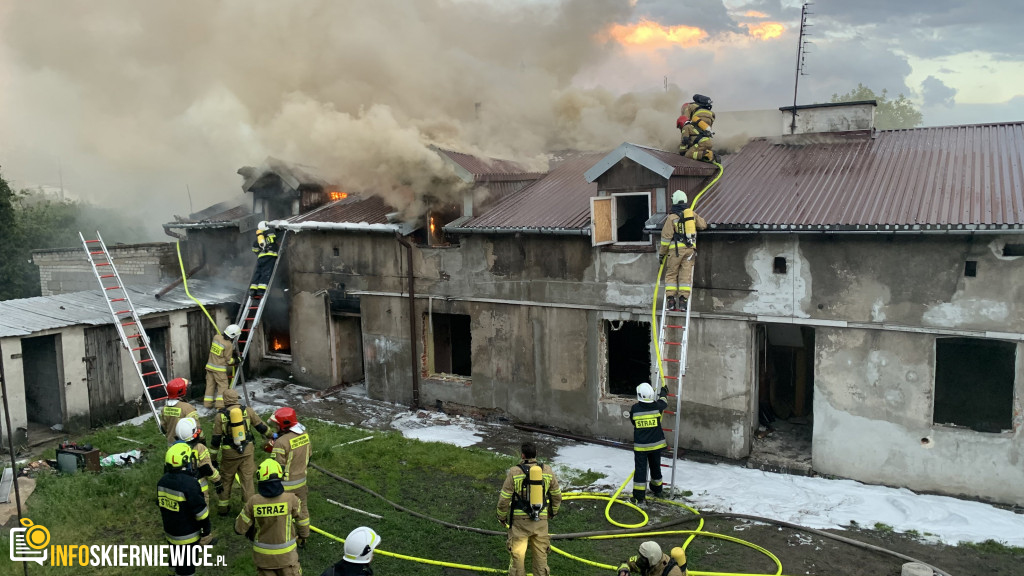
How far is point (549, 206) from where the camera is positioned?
47.0 feet

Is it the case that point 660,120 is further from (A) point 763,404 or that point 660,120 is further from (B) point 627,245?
(A) point 763,404

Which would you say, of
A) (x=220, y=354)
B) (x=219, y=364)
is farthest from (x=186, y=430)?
(x=219, y=364)

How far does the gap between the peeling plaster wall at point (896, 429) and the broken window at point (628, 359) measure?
4793 millimetres

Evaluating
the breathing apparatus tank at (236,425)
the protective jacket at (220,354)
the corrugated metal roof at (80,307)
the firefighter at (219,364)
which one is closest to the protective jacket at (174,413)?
the breathing apparatus tank at (236,425)

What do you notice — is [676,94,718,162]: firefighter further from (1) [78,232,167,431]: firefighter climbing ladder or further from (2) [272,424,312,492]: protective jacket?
(1) [78,232,167,431]: firefighter climbing ladder

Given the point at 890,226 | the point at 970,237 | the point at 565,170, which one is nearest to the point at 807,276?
the point at 890,226

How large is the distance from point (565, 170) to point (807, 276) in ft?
23.1

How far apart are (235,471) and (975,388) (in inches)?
545

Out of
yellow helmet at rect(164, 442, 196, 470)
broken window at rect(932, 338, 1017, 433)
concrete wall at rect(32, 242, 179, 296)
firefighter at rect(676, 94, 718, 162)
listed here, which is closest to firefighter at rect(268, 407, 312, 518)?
yellow helmet at rect(164, 442, 196, 470)

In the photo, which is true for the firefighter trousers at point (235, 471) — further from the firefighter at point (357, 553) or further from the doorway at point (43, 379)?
the doorway at point (43, 379)

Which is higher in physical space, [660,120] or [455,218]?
[660,120]

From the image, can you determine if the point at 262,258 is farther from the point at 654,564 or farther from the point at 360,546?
the point at 654,564

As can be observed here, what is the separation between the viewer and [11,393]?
12438 millimetres

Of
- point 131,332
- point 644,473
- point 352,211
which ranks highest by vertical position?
point 352,211
